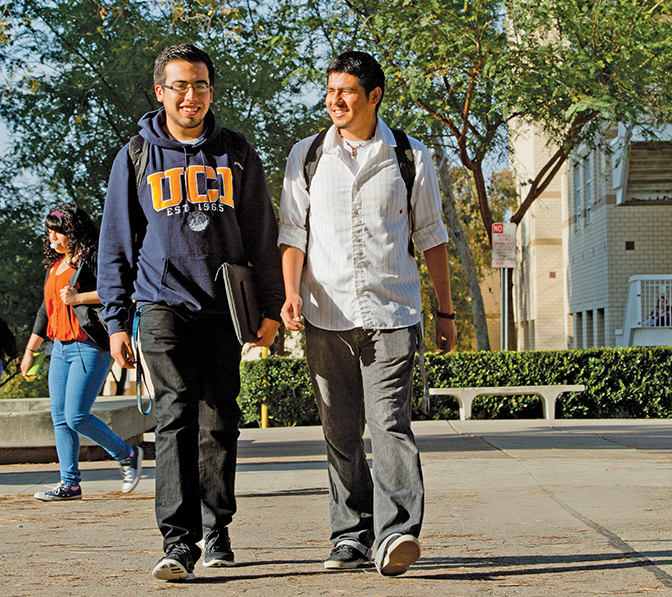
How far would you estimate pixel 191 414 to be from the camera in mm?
4184

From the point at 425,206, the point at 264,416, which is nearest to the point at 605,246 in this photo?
the point at 264,416

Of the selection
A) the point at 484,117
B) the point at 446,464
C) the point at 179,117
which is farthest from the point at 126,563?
the point at 484,117

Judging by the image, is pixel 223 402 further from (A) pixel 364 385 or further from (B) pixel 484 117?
(B) pixel 484 117

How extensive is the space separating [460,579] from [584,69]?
1264cm

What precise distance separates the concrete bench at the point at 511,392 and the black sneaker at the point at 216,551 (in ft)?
36.9

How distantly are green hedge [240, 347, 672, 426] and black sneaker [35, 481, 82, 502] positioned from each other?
8907 millimetres

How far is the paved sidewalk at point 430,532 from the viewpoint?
13.0 feet

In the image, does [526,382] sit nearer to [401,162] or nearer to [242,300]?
[401,162]

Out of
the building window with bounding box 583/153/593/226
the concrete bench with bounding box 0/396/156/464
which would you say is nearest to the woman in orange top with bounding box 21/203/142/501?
the concrete bench with bounding box 0/396/156/464

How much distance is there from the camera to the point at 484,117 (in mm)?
17453

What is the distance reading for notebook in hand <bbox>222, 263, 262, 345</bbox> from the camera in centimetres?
418

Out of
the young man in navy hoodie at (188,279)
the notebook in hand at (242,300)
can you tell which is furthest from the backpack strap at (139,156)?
the notebook in hand at (242,300)

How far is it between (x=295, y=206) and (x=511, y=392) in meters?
11.4

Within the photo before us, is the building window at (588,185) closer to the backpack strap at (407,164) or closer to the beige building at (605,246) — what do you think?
the beige building at (605,246)
